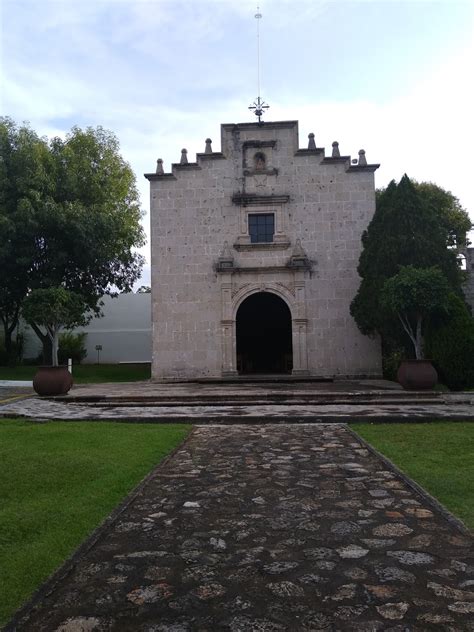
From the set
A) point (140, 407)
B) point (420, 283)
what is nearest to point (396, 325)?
point (420, 283)

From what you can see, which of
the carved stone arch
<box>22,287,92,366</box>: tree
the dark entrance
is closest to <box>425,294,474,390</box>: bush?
the carved stone arch

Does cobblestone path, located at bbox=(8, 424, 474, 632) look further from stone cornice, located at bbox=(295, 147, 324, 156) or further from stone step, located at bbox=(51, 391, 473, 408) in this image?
stone cornice, located at bbox=(295, 147, 324, 156)

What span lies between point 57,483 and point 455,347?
10279 mm

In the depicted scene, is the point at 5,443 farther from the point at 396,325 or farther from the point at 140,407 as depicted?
the point at 396,325

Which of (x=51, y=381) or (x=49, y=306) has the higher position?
(x=49, y=306)

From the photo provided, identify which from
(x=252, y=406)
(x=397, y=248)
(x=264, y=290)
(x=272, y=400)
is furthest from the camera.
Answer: (x=264, y=290)

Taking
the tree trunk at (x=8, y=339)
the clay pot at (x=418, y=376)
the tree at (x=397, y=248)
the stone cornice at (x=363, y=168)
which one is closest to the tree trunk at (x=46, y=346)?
the tree trunk at (x=8, y=339)

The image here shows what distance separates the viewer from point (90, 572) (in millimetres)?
3000

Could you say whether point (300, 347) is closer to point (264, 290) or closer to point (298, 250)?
point (264, 290)

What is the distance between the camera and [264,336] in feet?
70.5

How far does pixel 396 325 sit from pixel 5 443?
34.5ft

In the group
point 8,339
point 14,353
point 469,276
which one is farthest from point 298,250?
point 14,353

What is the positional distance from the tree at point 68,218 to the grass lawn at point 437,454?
13.4 meters

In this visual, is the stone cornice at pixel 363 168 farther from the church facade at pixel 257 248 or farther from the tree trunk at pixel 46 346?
the tree trunk at pixel 46 346
